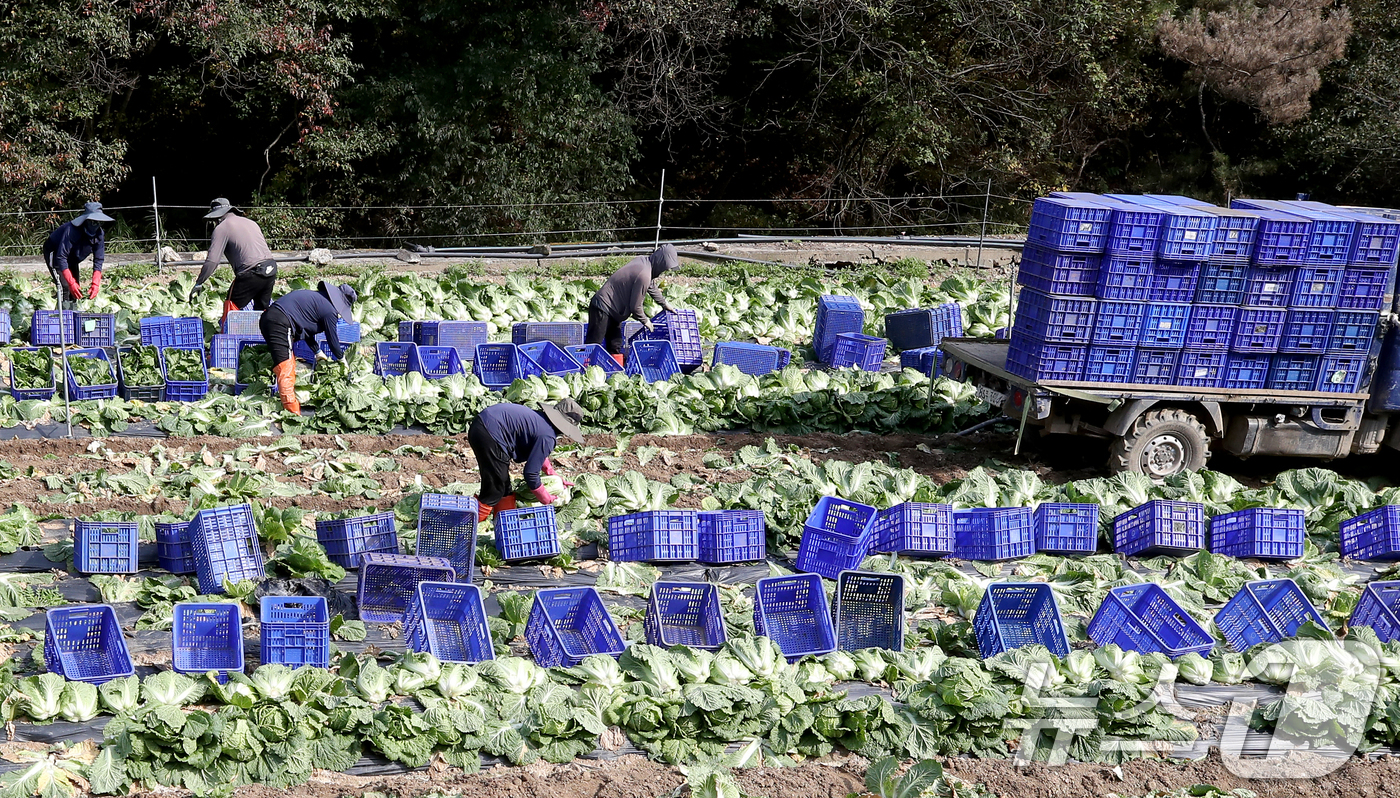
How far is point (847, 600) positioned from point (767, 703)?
1.31m

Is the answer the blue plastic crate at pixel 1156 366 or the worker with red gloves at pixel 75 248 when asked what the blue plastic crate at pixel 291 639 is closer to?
the blue plastic crate at pixel 1156 366

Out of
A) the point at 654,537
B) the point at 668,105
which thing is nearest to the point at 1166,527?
the point at 654,537

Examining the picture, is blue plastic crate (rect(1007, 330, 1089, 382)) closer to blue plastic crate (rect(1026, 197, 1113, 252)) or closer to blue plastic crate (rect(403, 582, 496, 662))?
blue plastic crate (rect(1026, 197, 1113, 252))

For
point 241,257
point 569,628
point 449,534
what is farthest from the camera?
point 241,257

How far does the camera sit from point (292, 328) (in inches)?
442

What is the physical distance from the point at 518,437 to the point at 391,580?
1428 millimetres

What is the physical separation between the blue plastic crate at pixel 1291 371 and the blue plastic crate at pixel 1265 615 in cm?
274

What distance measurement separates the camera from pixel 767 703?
6098 mm

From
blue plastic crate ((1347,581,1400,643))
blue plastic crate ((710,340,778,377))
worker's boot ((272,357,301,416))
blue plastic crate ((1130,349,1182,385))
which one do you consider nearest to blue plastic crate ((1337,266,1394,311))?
blue plastic crate ((1130,349,1182,385))

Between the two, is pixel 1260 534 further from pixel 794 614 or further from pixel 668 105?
pixel 668 105

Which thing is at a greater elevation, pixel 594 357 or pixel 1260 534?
pixel 594 357

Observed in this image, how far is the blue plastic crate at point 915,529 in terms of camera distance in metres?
8.59

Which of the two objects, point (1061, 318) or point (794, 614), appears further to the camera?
point (1061, 318)

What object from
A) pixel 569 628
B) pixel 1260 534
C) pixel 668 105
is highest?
pixel 668 105
